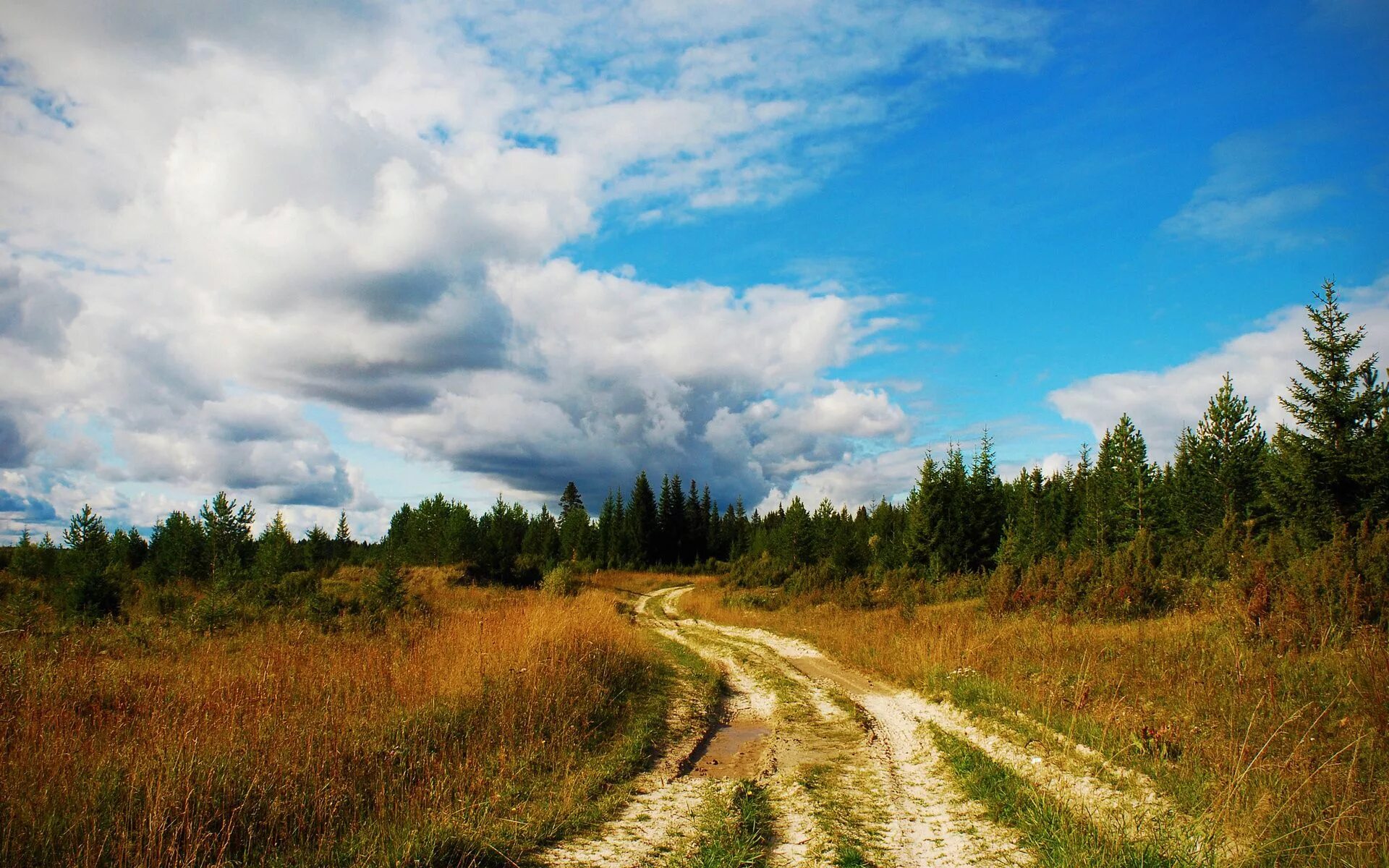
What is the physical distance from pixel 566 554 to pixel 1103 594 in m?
75.2

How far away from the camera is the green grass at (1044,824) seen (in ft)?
16.8

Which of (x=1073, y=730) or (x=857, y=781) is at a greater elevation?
(x=1073, y=730)

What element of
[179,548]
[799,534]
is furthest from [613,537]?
[179,548]

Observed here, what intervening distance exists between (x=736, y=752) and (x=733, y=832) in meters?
3.32

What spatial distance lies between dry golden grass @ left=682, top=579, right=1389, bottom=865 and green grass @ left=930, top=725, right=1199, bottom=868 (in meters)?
0.95

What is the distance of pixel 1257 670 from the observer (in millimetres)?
10055

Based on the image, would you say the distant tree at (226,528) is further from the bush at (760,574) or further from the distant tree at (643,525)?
the distant tree at (643,525)

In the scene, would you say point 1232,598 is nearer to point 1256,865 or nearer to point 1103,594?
point 1103,594

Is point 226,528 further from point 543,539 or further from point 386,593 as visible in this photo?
point 543,539

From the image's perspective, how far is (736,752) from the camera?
9.38 meters

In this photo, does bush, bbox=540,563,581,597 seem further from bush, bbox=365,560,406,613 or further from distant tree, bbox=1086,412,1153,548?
distant tree, bbox=1086,412,1153,548

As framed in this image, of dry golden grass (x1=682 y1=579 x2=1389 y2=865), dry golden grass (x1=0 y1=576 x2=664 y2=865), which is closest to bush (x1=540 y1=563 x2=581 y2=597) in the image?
dry golden grass (x1=682 y1=579 x2=1389 y2=865)

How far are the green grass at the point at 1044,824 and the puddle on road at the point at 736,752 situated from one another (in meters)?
2.57

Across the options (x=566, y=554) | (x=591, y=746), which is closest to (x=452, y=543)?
(x=566, y=554)
